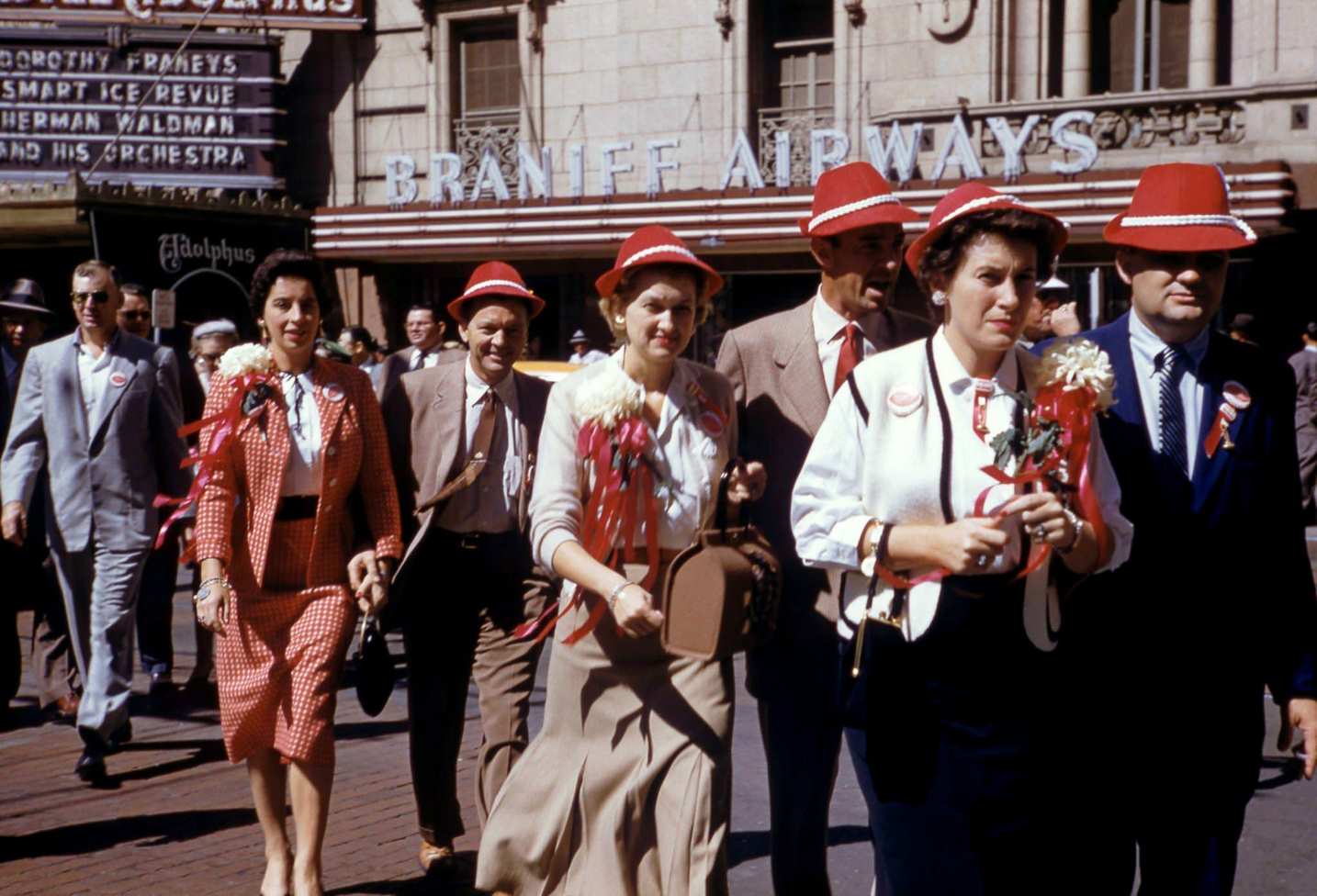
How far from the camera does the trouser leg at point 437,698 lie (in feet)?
18.8

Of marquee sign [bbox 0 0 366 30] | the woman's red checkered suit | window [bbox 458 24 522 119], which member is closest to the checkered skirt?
the woman's red checkered suit

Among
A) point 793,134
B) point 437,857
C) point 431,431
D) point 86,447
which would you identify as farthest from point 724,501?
point 793,134

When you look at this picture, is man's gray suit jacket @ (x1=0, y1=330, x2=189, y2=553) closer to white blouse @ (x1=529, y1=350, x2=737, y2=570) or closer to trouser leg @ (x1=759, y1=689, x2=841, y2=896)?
white blouse @ (x1=529, y1=350, x2=737, y2=570)

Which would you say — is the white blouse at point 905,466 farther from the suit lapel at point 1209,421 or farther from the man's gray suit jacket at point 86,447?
the man's gray suit jacket at point 86,447

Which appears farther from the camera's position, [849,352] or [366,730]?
[366,730]

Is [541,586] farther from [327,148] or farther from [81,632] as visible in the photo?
[327,148]

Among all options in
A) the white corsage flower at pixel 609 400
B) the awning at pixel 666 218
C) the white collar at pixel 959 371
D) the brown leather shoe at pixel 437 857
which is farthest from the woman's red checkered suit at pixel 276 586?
the awning at pixel 666 218

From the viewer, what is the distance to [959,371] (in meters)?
3.52

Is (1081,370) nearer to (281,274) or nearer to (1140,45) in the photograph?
(281,274)

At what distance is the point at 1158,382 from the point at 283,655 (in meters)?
2.89

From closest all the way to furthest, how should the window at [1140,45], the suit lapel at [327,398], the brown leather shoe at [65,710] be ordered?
the suit lapel at [327,398] < the brown leather shoe at [65,710] < the window at [1140,45]

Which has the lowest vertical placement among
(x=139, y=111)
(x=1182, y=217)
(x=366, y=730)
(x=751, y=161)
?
(x=366, y=730)

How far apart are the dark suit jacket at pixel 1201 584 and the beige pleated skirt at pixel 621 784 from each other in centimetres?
105

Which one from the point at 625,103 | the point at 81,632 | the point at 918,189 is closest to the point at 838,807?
the point at 81,632
